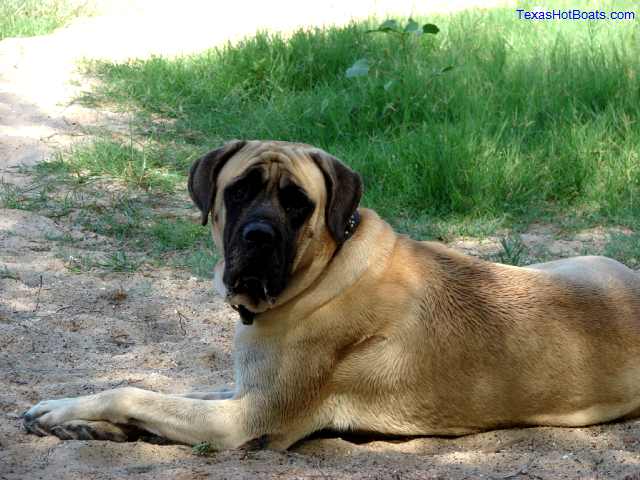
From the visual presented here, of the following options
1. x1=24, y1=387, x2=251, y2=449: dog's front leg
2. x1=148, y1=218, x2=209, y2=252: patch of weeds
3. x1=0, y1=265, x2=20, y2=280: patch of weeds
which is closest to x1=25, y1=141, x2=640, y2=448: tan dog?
x1=24, y1=387, x2=251, y2=449: dog's front leg

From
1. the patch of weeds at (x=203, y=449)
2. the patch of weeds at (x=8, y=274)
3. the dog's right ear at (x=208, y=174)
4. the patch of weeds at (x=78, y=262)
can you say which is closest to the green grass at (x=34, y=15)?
the patch of weeds at (x=78, y=262)

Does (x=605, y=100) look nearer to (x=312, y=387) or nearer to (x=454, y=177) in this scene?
(x=454, y=177)

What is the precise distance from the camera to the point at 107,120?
855 centimetres

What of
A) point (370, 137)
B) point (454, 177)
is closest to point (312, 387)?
point (454, 177)

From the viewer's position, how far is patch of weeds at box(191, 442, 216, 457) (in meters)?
3.79

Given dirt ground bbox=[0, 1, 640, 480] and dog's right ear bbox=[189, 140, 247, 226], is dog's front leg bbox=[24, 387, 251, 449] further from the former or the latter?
dog's right ear bbox=[189, 140, 247, 226]

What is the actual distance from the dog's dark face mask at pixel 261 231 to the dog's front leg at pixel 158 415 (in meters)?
0.47

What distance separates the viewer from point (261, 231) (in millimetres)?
3707

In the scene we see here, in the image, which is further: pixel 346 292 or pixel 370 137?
pixel 370 137

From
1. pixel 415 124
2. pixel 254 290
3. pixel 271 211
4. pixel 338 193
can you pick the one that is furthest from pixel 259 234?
pixel 415 124

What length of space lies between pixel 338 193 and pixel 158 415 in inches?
44.9

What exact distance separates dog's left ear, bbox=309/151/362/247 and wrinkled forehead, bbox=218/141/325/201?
0.03m

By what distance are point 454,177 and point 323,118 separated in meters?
1.54

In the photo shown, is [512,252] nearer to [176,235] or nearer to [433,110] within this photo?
[433,110]
